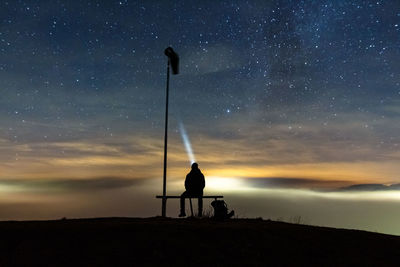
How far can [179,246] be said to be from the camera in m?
11.8

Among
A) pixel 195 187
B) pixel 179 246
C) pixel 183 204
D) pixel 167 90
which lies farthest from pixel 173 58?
pixel 179 246

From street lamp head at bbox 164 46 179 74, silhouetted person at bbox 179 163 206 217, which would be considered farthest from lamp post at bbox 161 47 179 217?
silhouetted person at bbox 179 163 206 217

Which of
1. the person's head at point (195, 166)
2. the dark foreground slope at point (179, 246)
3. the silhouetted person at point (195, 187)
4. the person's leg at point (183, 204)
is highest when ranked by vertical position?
the person's head at point (195, 166)

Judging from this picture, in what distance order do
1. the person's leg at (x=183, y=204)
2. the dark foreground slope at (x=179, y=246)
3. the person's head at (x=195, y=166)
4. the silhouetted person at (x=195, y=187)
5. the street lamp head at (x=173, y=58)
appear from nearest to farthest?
the dark foreground slope at (x=179, y=246)
the person's leg at (x=183, y=204)
the silhouetted person at (x=195, y=187)
the person's head at (x=195, y=166)
the street lamp head at (x=173, y=58)

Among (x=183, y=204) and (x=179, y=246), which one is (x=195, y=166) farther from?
(x=179, y=246)

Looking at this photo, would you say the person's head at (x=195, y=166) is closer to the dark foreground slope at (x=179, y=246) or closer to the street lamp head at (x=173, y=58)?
the street lamp head at (x=173, y=58)

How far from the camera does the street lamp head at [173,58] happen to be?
63.5ft

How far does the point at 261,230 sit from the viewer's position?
13.4 meters

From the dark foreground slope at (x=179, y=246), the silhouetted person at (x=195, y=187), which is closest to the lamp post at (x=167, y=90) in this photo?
the silhouetted person at (x=195, y=187)

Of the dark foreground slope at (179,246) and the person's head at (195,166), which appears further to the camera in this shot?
the person's head at (195,166)

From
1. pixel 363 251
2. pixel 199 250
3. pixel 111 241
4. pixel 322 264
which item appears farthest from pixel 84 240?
pixel 363 251

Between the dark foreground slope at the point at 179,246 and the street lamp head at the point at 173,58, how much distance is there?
7.70 metres

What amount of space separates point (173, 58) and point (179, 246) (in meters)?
9.60

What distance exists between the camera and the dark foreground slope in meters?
11.2
